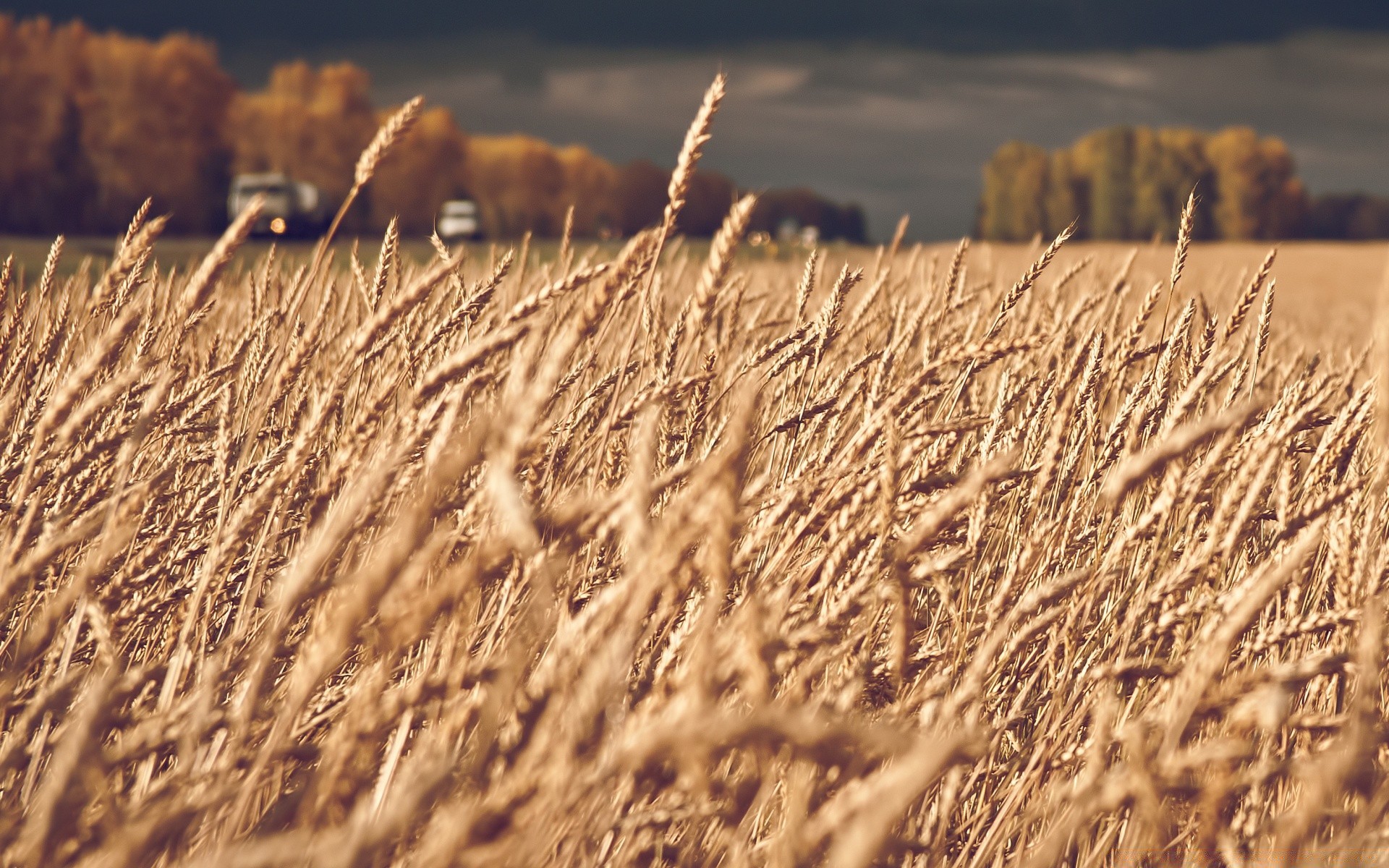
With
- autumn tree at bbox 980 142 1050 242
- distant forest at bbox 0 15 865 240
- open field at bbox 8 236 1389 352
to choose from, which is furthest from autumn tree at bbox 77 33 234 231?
autumn tree at bbox 980 142 1050 242

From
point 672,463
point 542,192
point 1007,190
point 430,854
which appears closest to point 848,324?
point 672,463

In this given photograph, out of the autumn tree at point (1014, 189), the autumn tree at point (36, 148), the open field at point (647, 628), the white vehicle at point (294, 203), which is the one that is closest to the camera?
the open field at point (647, 628)

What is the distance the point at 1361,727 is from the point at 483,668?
77cm

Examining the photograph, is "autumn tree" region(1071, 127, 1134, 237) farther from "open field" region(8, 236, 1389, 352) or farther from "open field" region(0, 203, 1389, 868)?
"open field" region(0, 203, 1389, 868)

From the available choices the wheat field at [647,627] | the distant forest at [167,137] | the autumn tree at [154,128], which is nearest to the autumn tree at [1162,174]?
the distant forest at [167,137]

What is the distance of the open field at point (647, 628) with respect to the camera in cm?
81

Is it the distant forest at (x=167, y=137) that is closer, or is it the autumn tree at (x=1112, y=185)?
the distant forest at (x=167, y=137)

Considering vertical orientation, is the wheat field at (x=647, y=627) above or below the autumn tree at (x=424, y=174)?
below

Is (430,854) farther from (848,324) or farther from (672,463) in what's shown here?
(848,324)

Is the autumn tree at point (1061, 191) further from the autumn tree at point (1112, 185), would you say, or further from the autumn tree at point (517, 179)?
the autumn tree at point (517, 179)

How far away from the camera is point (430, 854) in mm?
729

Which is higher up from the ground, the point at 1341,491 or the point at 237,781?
the point at 1341,491

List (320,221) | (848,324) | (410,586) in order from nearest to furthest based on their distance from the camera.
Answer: (410,586) → (848,324) → (320,221)

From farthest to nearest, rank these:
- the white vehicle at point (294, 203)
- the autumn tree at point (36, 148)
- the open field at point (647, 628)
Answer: the autumn tree at point (36, 148), the white vehicle at point (294, 203), the open field at point (647, 628)
